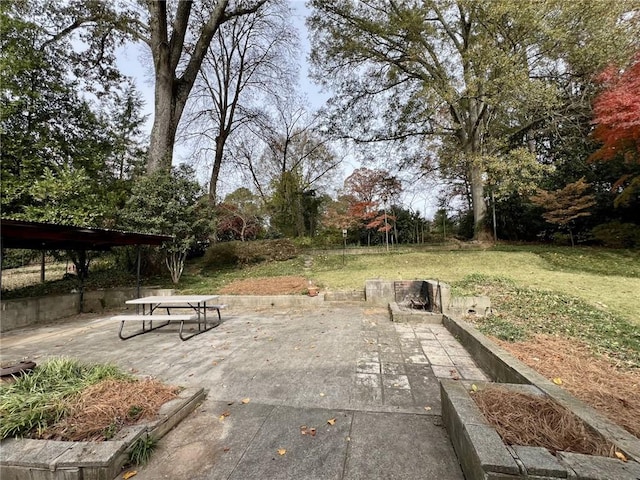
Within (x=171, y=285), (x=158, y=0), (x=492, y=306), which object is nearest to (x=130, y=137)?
(x=158, y=0)

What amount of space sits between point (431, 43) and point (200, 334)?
13944 millimetres

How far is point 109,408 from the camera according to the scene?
207 cm

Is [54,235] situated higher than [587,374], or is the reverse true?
[54,235]

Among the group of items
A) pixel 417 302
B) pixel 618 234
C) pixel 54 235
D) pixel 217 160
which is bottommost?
pixel 417 302

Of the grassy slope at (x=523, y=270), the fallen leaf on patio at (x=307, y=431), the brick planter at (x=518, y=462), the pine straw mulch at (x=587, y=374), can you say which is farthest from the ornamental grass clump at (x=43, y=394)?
the grassy slope at (x=523, y=270)

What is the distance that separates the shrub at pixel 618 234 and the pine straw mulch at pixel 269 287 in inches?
473

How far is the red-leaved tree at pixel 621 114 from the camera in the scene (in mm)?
7875

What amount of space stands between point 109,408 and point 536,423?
281 cm

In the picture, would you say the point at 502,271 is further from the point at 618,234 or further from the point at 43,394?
the point at 43,394

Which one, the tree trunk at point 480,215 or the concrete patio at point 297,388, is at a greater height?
the tree trunk at point 480,215

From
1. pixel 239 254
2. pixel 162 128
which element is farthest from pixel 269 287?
pixel 162 128

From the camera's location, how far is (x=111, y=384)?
2.37m

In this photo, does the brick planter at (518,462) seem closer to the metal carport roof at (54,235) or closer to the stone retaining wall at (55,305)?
the metal carport roof at (54,235)

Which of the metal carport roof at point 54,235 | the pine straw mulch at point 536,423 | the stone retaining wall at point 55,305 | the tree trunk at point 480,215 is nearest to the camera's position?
the pine straw mulch at point 536,423
